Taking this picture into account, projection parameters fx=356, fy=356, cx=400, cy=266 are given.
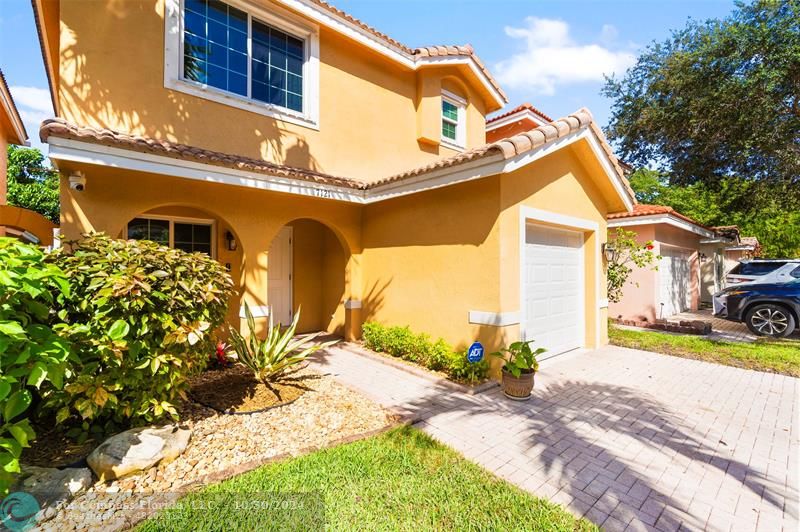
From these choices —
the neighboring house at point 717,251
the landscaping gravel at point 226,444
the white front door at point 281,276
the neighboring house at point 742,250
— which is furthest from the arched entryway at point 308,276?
the neighboring house at point 742,250

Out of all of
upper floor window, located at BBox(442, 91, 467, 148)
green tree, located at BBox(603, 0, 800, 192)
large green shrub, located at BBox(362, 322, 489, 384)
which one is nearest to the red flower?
large green shrub, located at BBox(362, 322, 489, 384)

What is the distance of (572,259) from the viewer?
9.32m

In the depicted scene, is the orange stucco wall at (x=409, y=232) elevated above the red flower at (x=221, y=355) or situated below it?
above

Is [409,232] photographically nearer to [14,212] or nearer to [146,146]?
[146,146]

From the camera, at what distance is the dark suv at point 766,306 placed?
37.0ft

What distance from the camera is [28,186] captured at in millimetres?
24078

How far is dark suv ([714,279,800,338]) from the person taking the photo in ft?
37.0

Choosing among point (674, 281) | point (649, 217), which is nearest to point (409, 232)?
point (649, 217)

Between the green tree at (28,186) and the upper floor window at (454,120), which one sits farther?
the green tree at (28,186)

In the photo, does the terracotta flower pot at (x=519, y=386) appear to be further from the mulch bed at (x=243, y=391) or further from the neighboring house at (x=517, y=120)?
the neighboring house at (x=517, y=120)

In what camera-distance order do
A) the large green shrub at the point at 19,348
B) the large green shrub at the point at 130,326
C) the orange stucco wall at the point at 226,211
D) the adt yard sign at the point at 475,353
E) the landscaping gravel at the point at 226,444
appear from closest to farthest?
the large green shrub at the point at 19,348
the landscaping gravel at the point at 226,444
the large green shrub at the point at 130,326
the orange stucco wall at the point at 226,211
the adt yard sign at the point at 475,353

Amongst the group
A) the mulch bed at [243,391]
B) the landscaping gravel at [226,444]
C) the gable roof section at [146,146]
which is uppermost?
the gable roof section at [146,146]

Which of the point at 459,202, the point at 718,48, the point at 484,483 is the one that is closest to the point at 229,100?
the point at 459,202

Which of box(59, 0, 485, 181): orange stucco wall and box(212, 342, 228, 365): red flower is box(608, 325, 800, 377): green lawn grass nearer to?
box(59, 0, 485, 181): orange stucco wall
